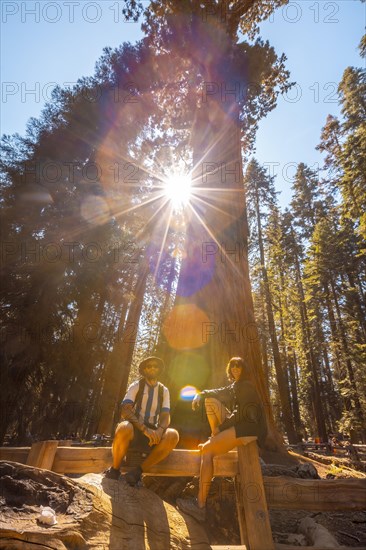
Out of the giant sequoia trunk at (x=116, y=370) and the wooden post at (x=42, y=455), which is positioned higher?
the giant sequoia trunk at (x=116, y=370)

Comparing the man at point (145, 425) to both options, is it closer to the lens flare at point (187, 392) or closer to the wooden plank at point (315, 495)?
the wooden plank at point (315, 495)

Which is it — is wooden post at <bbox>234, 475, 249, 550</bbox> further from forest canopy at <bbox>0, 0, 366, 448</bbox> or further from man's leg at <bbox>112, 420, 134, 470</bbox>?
forest canopy at <bbox>0, 0, 366, 448</bbox>

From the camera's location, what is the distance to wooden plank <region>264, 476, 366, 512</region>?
113 inches

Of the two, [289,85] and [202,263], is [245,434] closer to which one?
[202,263]

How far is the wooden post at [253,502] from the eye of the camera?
8.37ft

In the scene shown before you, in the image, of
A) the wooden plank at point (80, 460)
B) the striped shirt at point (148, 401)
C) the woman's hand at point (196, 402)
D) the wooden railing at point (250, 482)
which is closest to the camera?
the wooden railing at point (250, 482)

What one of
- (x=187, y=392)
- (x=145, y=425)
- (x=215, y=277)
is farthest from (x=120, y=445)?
(x=215, y=277)

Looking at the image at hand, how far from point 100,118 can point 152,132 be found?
2.72m

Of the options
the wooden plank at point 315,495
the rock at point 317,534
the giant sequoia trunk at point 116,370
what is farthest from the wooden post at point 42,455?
the giant sequoia trunk at point 116,370

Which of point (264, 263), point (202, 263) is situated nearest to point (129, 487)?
point (202, 263)

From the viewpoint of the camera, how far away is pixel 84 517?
2.25 meters

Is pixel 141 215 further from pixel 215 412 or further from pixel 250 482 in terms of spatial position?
pixel 250 482

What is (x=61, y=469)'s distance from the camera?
10.3ft

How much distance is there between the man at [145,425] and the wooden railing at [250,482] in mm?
146
